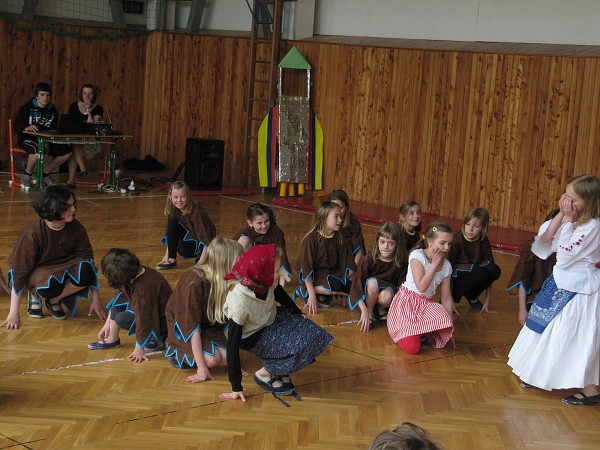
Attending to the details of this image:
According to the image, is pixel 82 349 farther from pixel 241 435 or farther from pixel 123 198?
pixel 123 198

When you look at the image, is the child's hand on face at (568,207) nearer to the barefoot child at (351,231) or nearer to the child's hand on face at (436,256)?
the child's hand on face at (436,256)

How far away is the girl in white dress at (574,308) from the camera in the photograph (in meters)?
4.48

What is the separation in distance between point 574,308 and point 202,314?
76.9 inches

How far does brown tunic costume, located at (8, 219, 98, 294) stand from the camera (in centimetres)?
546

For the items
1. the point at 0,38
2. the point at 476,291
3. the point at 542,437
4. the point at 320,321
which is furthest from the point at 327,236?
the point at 0,38

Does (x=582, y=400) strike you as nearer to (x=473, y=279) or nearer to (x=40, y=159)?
(x=473, y=279)

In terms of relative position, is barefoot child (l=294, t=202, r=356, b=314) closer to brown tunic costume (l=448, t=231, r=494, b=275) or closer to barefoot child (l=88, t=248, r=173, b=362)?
brown tunic costume (l=448, t=231, r=494, b=275)

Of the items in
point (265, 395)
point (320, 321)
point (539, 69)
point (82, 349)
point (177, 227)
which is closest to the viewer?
point (265, 395)

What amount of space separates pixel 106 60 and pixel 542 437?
11063 mm

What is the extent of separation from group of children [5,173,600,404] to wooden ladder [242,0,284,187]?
5361 mm

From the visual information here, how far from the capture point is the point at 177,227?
7.37 meters

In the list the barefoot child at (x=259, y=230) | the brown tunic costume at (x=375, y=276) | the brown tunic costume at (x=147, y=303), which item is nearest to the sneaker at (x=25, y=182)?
the barefoot child at (x=259, y=230)

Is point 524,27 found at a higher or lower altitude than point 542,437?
higher

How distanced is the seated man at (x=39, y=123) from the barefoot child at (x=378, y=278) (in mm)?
6510
